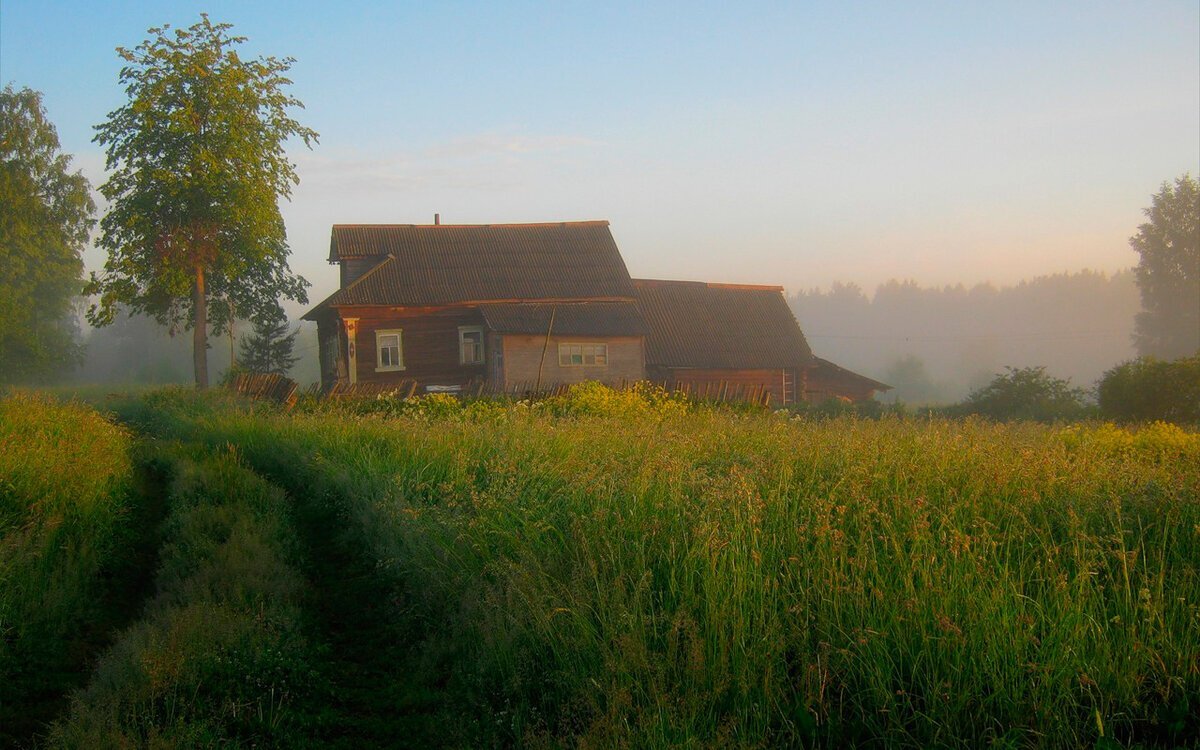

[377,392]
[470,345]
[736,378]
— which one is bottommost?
[736,378]

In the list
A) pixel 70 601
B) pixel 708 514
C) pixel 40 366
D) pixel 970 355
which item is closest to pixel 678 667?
pixel 708 514

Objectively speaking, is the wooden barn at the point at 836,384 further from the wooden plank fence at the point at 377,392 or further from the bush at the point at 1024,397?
the wooden plank fence at the point at 377,392

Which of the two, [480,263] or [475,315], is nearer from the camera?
[475,315]

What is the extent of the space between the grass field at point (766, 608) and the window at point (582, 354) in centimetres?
2790

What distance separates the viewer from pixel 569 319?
37469 millimetres

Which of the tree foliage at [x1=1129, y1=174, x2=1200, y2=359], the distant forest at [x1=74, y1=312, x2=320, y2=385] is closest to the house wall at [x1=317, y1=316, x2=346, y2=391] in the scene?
the distant forest at [x1=74, y1=312, x2=320, y2=385]

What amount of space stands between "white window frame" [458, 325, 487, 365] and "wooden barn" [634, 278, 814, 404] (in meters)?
7.87

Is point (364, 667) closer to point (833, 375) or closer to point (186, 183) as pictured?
point (186, 183)

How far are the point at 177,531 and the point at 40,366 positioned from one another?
4900 cm

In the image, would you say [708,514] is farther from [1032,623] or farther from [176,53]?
[176,53]

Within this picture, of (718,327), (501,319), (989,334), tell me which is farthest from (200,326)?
(989,334)

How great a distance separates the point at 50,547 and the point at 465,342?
30065mm

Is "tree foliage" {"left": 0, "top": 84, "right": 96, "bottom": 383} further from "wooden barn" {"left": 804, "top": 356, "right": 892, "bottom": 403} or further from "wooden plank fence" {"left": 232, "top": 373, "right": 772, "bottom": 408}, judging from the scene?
"wooden barn" {"left": 804, "top": 356, "right": 892, "bottom": 403}

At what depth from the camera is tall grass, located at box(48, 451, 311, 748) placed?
190 inches
